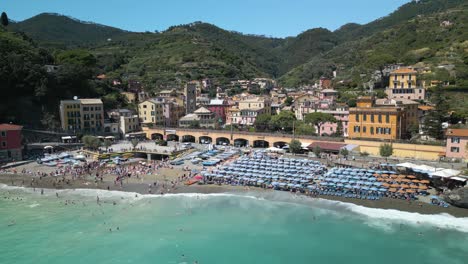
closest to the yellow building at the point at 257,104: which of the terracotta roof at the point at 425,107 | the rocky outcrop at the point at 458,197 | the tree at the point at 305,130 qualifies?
the tree at the point at 305,130

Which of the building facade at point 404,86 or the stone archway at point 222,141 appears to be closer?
the stone archway at point 222,141

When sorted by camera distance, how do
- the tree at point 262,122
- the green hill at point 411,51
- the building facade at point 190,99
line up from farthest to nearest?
1. the building facade at point 190,99
2. the green hill at point 411,51
3. the tree at point 262,122

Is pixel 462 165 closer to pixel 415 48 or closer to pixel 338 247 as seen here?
pixel 338 247

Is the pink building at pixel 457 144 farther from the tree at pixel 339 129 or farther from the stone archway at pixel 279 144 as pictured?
the stone archway at pixel 279 144

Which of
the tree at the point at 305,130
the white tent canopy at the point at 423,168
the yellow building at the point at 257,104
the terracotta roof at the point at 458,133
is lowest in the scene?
the white tent canopy at the point at 423,168

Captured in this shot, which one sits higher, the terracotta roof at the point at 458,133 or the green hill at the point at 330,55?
the green hill at the point at 330,55

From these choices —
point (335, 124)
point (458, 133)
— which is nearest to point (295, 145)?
point (335, 124)

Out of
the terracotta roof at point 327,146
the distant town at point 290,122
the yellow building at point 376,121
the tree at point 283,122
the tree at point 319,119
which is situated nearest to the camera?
the distant town at point 290,122

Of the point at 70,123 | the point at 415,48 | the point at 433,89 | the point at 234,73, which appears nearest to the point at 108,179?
the point at 70,123

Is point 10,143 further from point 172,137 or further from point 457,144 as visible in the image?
point 457,144
